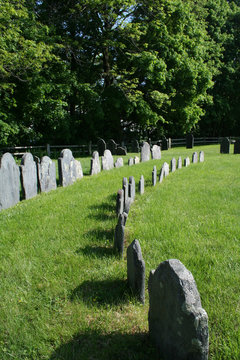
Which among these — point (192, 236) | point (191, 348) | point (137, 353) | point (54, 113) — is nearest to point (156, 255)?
point (192, 236)

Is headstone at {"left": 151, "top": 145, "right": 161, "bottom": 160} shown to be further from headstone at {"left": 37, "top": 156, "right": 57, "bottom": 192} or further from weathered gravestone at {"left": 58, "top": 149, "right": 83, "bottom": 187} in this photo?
headstone at {"left": 37, "top": 156, "right": 57, "bottom": 192}

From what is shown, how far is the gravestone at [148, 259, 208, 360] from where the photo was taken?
1.59 meters

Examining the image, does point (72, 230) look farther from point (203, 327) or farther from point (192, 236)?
point (203, 327)

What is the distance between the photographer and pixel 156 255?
3223mm

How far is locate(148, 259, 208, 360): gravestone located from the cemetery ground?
0.20 meters

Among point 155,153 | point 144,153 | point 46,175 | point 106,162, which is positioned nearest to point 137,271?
point 46,175

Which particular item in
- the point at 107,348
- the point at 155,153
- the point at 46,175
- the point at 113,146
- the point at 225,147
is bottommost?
the point at 107,348

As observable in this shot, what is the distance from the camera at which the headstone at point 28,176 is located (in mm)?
6159

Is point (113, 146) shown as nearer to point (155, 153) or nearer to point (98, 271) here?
Answer: point (155, 153)

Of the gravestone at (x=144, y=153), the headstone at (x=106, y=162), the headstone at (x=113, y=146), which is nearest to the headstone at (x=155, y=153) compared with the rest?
the gravestone at (x=144, y=153)

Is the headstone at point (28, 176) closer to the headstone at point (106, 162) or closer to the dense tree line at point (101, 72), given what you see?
the headstone at point (106, 162)

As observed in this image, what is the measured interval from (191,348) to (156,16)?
21.2 meters

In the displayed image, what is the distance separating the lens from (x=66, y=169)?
304 inches

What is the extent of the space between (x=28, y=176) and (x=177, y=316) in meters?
5.38
